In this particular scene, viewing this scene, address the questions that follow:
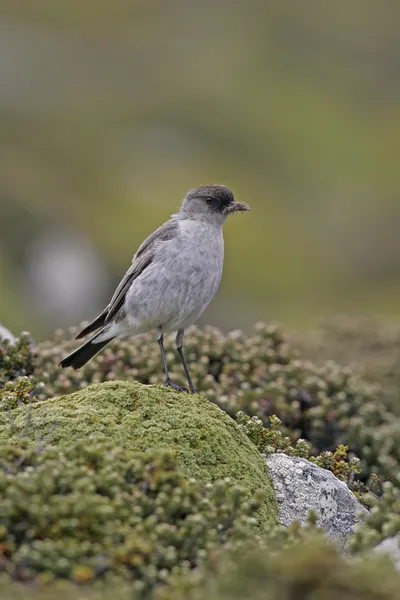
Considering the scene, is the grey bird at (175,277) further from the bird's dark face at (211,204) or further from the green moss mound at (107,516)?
the green moss mound at (107,516)

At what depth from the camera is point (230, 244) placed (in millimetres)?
43000

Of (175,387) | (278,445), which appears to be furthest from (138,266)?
(278,445)

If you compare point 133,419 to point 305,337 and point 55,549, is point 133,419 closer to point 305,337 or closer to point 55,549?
point 55,549

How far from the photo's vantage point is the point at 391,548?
5340mm

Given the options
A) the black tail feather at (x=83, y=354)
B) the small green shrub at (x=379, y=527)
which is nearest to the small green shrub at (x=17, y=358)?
the black tail feather at (x=83, y=354)

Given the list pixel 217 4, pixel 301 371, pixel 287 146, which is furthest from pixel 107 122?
pixel 301 371

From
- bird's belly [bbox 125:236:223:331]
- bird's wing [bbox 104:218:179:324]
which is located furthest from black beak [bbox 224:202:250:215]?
bird's belly [bbox 125:236:223:331]

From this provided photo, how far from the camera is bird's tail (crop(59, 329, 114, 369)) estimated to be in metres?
9.96

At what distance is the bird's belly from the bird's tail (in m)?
0.87

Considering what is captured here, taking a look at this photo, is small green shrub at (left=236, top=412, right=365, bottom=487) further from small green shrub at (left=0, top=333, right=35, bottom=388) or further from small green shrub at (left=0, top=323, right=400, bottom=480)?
small green shrub at (left=0, top=333, right=35, bottom=388)

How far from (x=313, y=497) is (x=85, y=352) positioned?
3812 mm

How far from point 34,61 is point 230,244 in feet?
116

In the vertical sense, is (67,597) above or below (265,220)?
below

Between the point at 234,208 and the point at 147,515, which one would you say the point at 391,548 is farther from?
the point at 234,208
